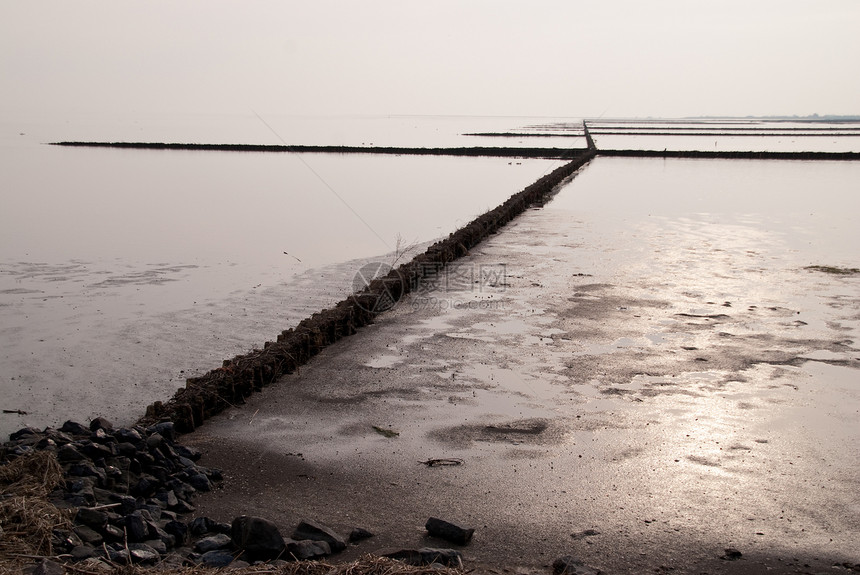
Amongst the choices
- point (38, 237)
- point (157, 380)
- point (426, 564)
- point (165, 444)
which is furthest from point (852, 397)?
point (38, 237)

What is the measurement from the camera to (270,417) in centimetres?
663

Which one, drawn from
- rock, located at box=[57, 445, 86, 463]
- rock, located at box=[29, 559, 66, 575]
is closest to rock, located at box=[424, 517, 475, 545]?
rock, located at box=[29, 559, 66, 575]

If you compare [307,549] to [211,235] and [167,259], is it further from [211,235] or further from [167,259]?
[211,235]

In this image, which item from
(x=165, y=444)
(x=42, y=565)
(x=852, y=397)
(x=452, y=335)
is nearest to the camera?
(x=42, y=565)

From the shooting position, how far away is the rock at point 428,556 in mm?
4305

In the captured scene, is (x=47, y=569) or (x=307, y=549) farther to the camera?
(x=307, y=549)

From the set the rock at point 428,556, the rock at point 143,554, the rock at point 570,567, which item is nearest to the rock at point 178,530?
the rock at point 143,554

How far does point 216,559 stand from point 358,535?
825 mm

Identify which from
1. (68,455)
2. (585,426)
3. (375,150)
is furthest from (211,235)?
(375,150)

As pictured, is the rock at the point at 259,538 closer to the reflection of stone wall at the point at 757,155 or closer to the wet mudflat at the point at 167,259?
the wet mudflat at the point at 167,259

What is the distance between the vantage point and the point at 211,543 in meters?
4.53

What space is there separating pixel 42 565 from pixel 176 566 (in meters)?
0.67

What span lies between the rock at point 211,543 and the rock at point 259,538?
0.07 m

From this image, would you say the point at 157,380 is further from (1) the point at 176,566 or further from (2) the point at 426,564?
(2) the point at 426,564
